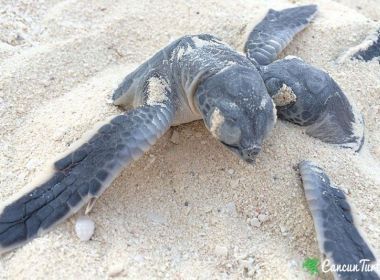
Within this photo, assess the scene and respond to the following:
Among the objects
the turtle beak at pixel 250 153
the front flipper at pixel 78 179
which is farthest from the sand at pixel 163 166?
the turtle beak at pixel 250 153

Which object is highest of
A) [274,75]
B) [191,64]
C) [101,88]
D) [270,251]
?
A: [191,64]

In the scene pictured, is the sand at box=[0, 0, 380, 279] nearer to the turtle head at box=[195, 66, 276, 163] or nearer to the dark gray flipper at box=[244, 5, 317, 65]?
the dark gray flipper at box=[244, 5, 317, 65]

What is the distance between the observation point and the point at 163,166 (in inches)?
74.6

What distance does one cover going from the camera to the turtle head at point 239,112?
1.62 m

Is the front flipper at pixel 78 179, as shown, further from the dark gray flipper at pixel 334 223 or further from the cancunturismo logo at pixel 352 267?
the cancunturismo logo at pixel 352 267

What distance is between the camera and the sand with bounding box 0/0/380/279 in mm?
1588

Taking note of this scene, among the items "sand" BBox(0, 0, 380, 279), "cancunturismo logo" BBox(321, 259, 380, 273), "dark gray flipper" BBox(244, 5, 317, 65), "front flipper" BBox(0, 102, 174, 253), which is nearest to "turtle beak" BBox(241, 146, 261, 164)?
"sand" BBox(0, 0, 380, 279)

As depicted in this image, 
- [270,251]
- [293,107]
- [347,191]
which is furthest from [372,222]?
[293,107]

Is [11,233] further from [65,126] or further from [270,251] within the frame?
[270,251]

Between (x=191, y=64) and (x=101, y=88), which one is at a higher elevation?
(x=191, y=64)

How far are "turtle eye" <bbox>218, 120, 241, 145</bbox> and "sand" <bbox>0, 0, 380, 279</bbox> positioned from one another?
0.85 feet

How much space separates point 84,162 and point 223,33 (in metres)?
1.32

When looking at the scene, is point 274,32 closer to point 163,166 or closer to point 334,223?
point 163,166

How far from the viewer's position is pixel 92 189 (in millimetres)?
1598
